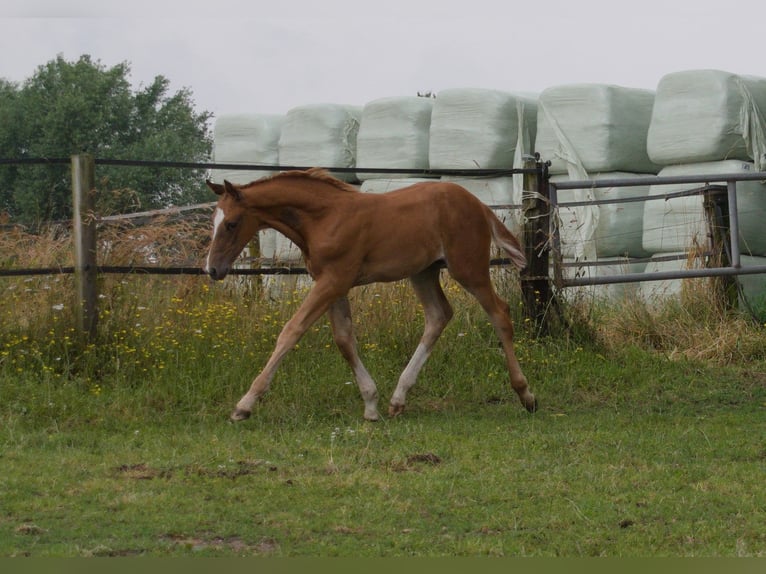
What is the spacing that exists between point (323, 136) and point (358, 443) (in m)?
9.10

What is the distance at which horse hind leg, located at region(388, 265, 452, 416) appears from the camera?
27.0 ft

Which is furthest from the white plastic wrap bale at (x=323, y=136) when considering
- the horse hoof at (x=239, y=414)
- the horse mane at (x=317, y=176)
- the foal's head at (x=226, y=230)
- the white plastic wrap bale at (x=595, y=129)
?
the horse hoof at (x=239, y=414)

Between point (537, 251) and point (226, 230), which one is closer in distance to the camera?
point (226, 230)

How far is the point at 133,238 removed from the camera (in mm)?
9273

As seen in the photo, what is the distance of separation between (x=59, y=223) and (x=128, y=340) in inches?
68.8

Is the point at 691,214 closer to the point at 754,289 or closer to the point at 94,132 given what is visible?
the point at 754,289

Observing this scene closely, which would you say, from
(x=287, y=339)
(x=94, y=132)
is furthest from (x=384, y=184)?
(x=94, y=132)

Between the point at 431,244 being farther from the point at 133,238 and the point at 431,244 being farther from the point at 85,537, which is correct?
the point at 85,537

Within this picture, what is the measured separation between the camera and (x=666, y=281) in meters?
12.4


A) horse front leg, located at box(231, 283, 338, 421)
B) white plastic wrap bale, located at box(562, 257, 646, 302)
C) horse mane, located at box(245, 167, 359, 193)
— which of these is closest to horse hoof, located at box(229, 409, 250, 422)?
horse front leg, located at box(231, 283, 338, 421)

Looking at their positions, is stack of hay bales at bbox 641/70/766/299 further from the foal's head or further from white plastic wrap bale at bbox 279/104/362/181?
the foal's head

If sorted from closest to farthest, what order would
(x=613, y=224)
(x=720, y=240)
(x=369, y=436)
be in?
(x=369, y=436) < (x=720, y=240) < (x=613, y=224)

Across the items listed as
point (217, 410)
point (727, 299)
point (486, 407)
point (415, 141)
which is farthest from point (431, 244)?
point (415, 141)

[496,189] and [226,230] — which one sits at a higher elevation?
[496,189]
